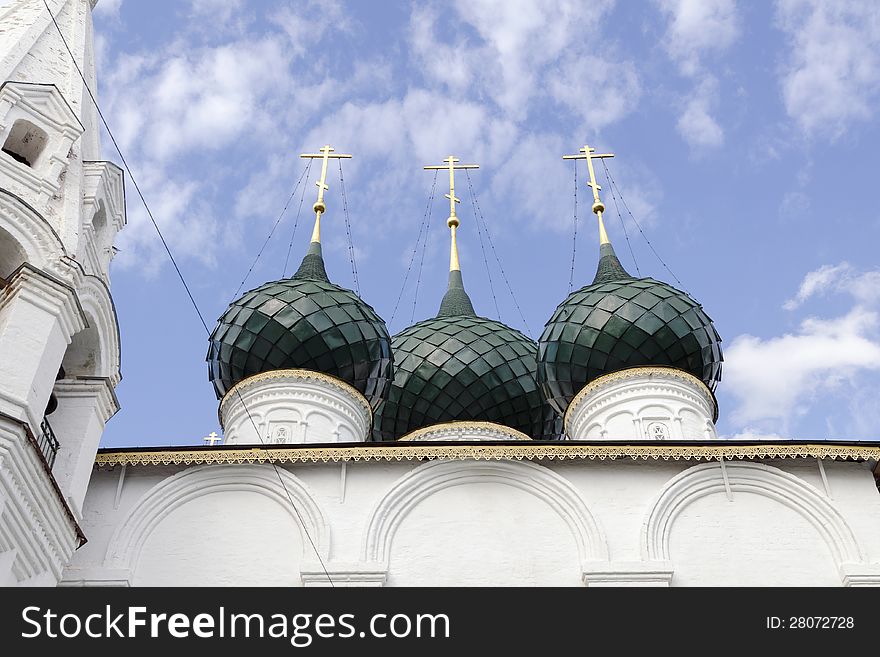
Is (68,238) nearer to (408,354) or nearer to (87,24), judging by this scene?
(87,24)

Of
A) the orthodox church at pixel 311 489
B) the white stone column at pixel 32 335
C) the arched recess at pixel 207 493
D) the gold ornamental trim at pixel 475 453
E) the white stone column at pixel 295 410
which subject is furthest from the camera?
the white stone column at pixel 295 410

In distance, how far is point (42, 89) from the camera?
7.39m

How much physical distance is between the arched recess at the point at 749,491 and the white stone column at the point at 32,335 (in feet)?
13.8

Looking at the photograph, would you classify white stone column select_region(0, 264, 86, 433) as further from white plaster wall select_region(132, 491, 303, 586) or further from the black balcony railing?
white plaster wall select_region(132, 491, 303, 586)

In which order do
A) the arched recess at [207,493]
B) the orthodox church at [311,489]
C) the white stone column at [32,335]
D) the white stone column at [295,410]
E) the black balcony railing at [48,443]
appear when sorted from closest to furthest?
the white stone column at [32,335] → the black balcony railing at [48,443] → the orthodox church at [311,489] → the arched recess at [207,493] → the white stone column at [295,410]

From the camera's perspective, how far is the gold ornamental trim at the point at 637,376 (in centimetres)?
1033

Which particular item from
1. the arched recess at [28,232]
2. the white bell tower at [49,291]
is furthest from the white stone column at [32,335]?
the arched recess at [28,232]

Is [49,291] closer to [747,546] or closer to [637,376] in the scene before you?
[747,546]

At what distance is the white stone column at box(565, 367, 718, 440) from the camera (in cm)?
1006

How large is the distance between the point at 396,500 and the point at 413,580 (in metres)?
0.64

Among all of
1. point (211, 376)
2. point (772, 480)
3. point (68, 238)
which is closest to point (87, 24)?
point (68, 238)

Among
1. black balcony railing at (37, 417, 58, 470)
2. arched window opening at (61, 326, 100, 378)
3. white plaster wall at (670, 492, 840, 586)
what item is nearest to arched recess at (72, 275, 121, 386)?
arched window opening at (61, 326, 100, 378)

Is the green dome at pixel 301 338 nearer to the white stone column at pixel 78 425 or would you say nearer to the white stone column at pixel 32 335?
the white stone column at pixel 78 425

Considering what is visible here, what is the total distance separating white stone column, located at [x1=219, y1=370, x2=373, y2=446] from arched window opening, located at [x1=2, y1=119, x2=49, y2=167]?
3.50 m
